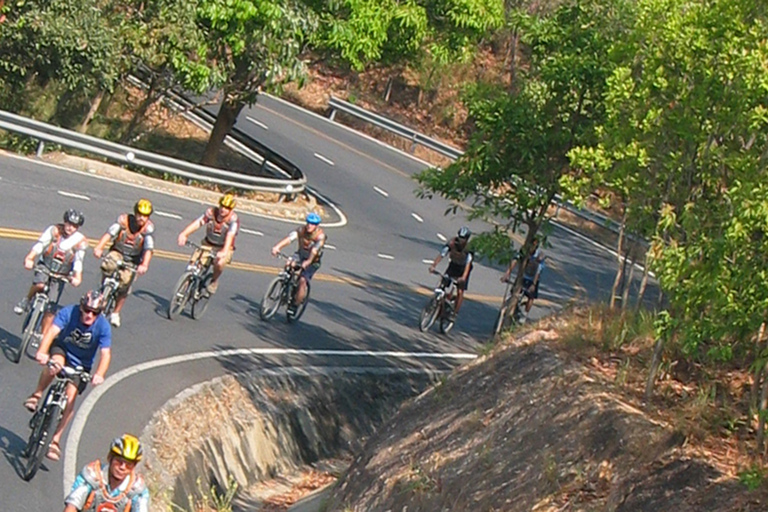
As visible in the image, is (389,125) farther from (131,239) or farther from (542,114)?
(131,239)

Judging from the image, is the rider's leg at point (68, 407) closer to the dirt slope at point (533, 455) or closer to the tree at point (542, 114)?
the dirt slope at point (533, 455)

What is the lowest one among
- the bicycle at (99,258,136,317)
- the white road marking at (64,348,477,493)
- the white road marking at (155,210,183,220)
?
the white road marking at (64,348,477,493)

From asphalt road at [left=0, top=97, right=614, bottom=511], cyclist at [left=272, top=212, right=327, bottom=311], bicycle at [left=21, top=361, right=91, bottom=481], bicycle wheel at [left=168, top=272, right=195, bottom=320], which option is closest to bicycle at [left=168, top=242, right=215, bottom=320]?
bicycle wheel at [left=168, top=272, right=195, bottom=320]

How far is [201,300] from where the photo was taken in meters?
19.0

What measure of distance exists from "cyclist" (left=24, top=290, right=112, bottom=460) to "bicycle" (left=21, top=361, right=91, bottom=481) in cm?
7

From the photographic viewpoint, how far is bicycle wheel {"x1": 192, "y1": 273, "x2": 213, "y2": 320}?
18.4 m

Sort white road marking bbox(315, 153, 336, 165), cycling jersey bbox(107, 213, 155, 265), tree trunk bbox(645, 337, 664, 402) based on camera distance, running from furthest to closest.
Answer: white road marking bbox(315, 153, 336, 165) < cycling jersey bbox(107, 213, 155, 265) < tree trunk bbox(645, 337, 664, 402)

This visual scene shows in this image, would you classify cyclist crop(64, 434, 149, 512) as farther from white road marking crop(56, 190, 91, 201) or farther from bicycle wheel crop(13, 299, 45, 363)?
white road marking crop(56, 190, 91, 201)

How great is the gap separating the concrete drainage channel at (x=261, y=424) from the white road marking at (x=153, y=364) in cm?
56

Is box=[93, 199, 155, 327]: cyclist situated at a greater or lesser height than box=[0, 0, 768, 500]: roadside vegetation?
lesser

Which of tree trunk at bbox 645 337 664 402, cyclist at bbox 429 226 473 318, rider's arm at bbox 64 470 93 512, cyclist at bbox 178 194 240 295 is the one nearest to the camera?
rider's arm at bbox 64 470 93 512

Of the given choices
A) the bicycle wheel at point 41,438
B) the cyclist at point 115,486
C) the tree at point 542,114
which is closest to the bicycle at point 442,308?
the tree at point 542,114

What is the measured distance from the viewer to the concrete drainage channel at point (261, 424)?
14.2 m

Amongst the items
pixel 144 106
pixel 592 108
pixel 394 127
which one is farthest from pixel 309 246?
pixel 394 127
